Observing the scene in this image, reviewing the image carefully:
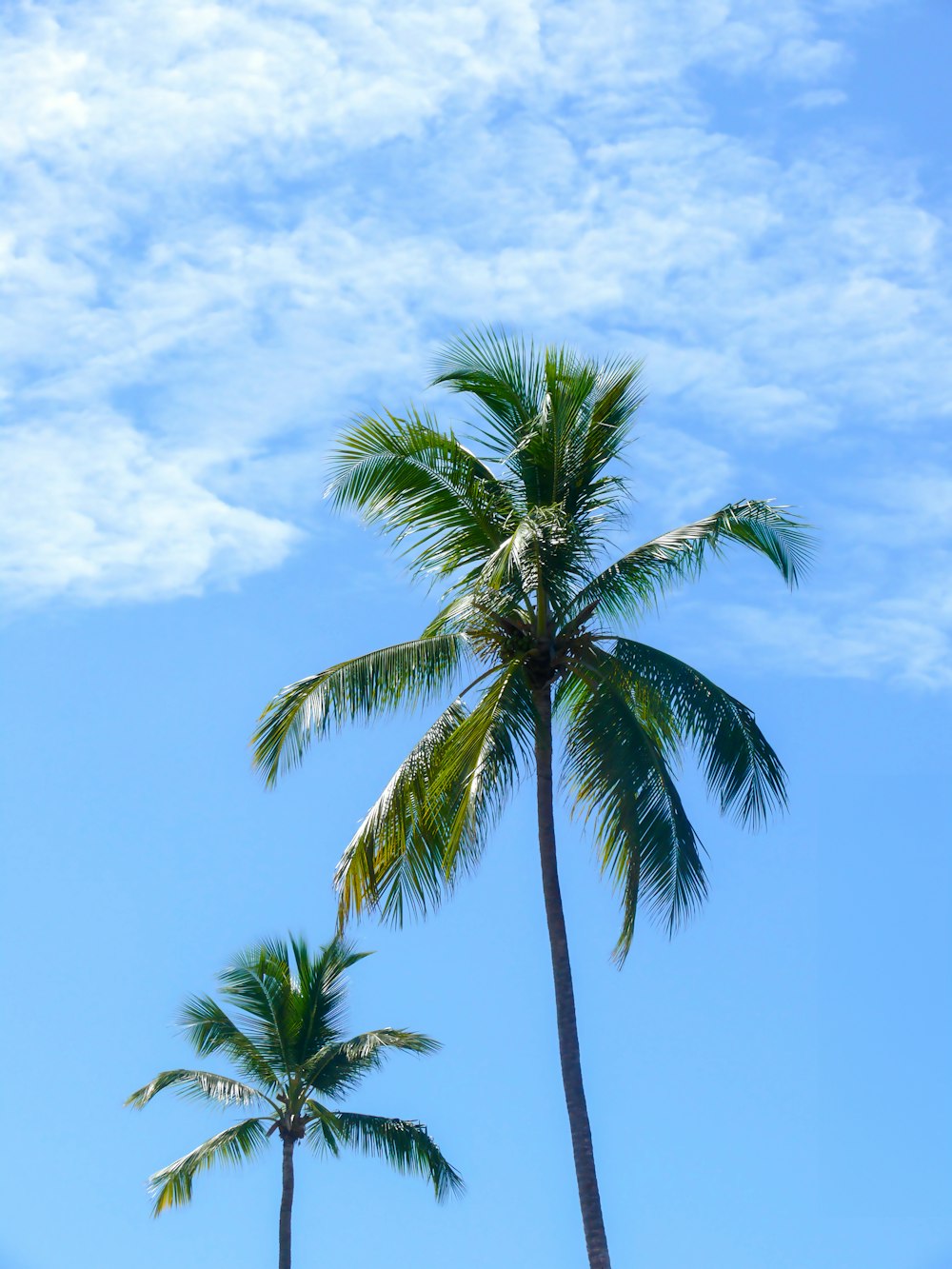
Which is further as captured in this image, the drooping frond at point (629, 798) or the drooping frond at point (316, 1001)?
the drooping frond at point (316, 1001)

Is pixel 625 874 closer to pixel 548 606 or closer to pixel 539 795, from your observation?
pixel 539 795

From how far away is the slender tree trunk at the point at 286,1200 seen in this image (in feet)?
78.8

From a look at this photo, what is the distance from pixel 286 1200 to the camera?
2438 centimetres

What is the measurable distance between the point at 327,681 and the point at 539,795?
234cm

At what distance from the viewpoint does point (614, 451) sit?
14.9 meters

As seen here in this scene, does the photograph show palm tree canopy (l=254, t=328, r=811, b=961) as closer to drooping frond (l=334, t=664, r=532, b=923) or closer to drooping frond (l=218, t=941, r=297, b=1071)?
drooping frond (l=334, t=664, r=532, b=923)

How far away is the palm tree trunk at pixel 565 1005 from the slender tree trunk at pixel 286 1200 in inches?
509

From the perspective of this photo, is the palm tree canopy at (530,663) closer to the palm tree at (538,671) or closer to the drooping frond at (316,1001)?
the palm tree at (538,671)

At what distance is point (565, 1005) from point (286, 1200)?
42.7 ft

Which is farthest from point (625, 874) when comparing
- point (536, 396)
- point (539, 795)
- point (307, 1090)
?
point (307, 1090)

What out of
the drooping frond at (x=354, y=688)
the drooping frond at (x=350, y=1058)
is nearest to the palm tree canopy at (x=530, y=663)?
the drooping frond at (x=354, y=688)

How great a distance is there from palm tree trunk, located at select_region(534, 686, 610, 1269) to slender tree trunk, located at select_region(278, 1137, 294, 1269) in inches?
509

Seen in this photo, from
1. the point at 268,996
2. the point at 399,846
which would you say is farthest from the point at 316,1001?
the point at 399,846

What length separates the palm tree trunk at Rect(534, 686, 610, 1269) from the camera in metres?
12.3
